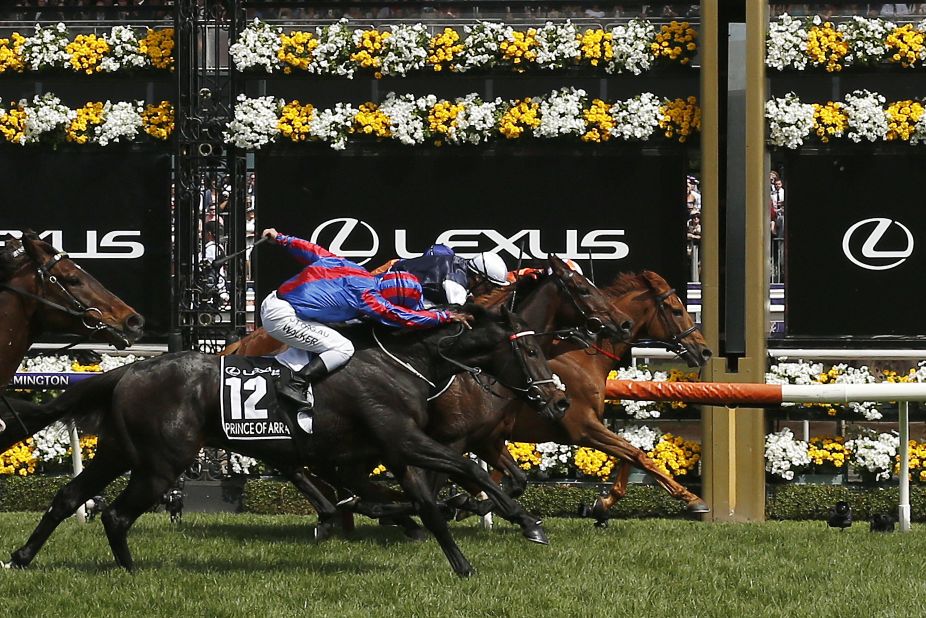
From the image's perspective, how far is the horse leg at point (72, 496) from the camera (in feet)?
24.9

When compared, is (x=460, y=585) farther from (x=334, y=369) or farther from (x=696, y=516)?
(x=696, y=516)

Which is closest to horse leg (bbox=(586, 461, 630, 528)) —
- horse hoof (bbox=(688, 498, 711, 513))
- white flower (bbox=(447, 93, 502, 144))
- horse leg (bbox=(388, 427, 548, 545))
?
horse hoof (bbox=(688, 498, 711, 513))

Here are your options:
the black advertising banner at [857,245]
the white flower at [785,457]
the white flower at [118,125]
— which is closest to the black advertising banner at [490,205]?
the black advertising banner at [857,245]

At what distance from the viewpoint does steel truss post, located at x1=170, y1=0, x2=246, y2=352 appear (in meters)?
11.3

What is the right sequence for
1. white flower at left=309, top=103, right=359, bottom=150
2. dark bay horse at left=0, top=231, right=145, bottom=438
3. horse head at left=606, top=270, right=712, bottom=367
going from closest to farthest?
dark bay horse at left=0, top=231, right=145, bottom=438 < horse head at left=606, top=270, right=712, bottom=367 < white flower at left=309, top=103, right=359, bottom=150

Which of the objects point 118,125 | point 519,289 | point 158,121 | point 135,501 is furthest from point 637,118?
point 135,501

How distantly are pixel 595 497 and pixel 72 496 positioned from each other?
15.0 feet

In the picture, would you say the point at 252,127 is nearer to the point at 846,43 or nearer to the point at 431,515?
the point at 846,43

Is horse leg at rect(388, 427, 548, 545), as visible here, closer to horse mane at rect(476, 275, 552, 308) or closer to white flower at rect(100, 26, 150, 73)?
horse mane at rect(476, 275, 552, 308)

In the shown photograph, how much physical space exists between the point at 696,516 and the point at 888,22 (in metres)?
3.96

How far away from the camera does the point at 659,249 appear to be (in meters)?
11.3

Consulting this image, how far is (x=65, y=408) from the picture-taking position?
7.81 metres

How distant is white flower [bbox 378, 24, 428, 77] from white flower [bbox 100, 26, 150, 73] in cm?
188

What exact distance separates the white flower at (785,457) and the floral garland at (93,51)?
17.9 ft
